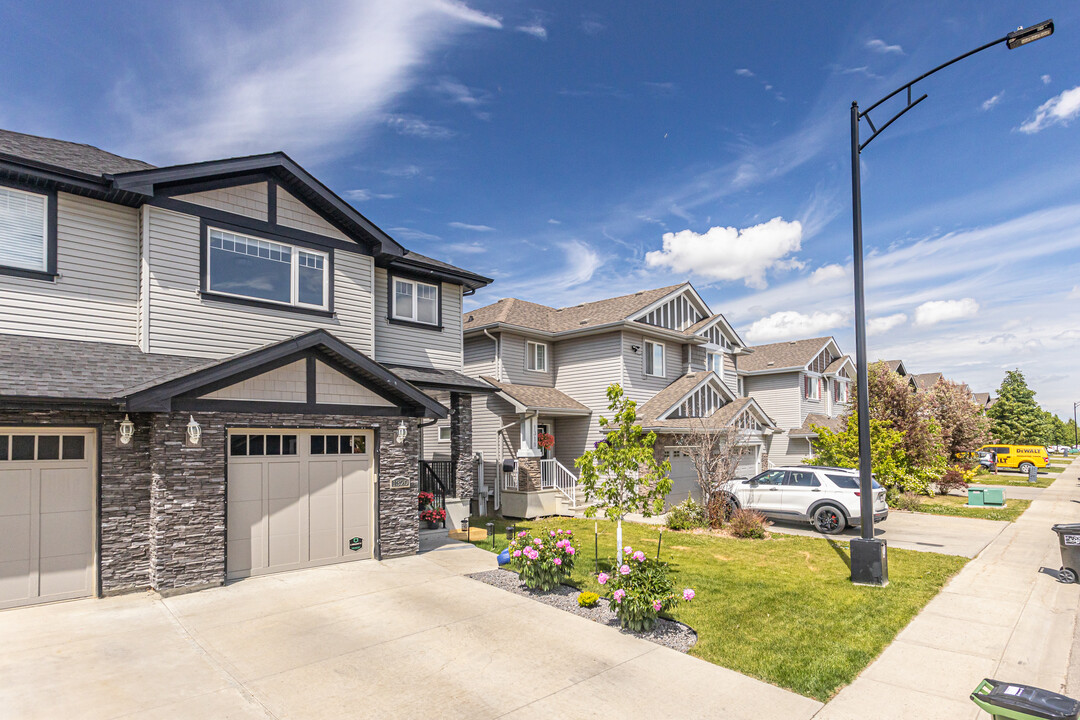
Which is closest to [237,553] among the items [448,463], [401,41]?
[448,463]

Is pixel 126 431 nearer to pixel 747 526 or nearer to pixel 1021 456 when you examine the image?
pixel 747 526

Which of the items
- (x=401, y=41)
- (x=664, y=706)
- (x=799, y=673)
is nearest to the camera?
(x=664, y=706)

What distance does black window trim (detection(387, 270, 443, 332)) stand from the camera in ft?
45.8

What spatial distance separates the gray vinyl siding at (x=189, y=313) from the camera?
9.95m

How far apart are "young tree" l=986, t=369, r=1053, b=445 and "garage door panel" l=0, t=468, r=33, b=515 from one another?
209 ft

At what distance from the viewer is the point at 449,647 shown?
696 cm

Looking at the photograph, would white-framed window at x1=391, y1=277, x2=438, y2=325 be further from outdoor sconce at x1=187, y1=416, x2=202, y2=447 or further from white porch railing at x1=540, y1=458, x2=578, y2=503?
white porch railing at x1=540, y1=458, x2=578, y2=503

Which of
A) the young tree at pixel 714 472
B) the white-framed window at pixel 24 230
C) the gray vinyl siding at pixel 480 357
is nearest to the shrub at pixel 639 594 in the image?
the young tree at pixel 714 472

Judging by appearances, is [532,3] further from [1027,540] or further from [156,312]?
[1027,540]

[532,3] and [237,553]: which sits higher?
[532,3]

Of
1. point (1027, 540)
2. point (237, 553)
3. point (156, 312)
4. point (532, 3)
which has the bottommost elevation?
point (1027, 540)

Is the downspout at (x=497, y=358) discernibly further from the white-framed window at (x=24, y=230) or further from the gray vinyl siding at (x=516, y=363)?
the white-framed window at (x=24, y=230)

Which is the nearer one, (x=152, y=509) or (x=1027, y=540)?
(x=152, y=509)

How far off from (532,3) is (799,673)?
13919mm
